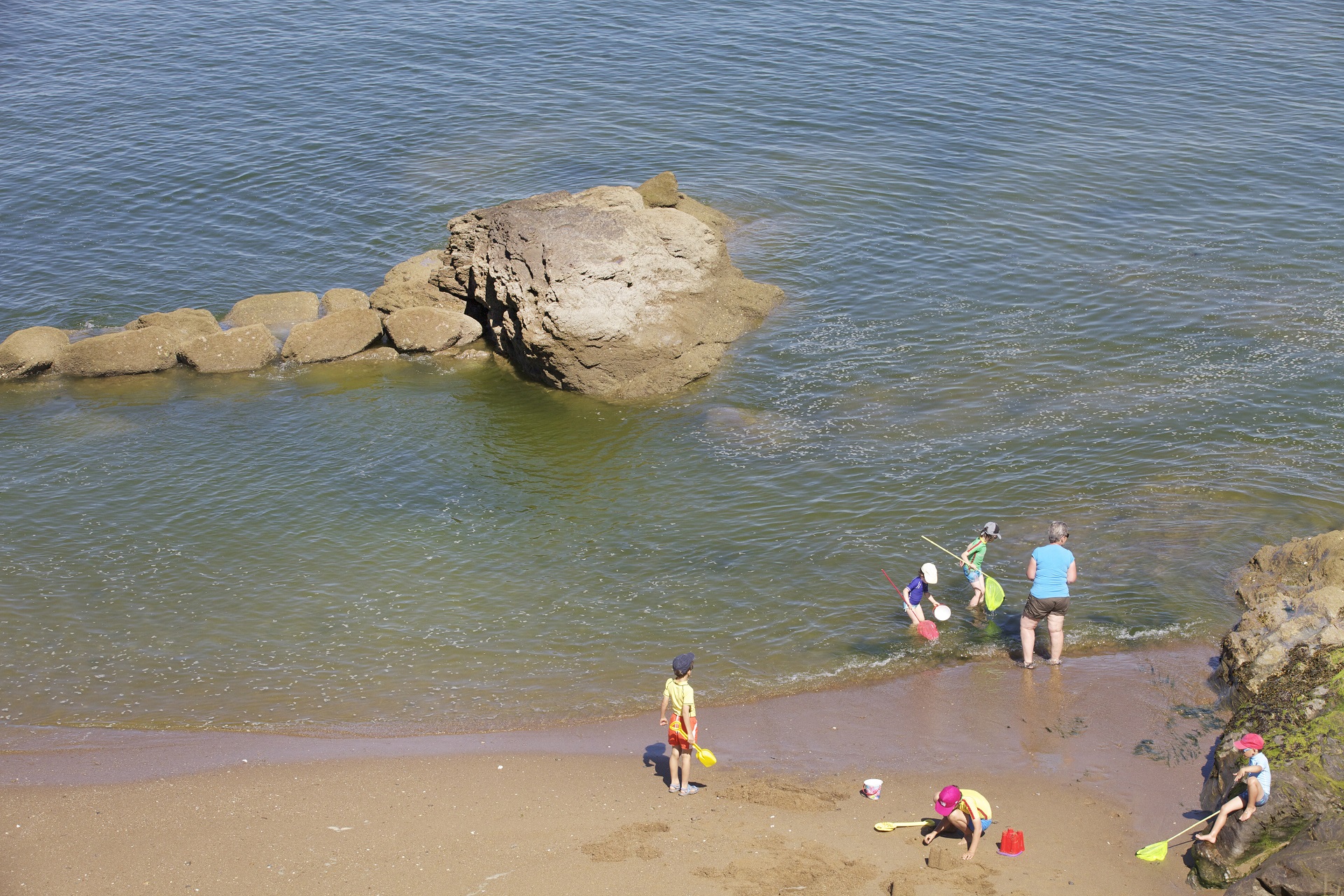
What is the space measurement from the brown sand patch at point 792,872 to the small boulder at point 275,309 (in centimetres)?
1771

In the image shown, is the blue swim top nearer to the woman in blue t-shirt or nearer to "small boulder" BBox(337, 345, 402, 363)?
the woman in blue t-shirt

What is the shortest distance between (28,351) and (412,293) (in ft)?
26.1

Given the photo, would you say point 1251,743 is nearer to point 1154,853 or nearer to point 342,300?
point 1154,853

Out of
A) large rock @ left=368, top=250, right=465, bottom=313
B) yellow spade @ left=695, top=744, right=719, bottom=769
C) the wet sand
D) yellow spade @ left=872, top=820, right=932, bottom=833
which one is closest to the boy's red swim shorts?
yellow spade @ left=695, top=744, right=719, bottom=769

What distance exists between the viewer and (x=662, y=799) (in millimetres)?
11828

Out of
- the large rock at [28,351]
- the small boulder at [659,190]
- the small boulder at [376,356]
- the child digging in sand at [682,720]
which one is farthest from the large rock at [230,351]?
the child digging in sand at [682,720]

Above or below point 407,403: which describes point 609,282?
above

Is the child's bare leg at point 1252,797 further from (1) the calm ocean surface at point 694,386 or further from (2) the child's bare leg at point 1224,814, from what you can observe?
(1) the calm ocean surface at point 694,386

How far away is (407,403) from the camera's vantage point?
21.9 metres

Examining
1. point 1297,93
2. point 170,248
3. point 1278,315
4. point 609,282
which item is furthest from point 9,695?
point 1297,93

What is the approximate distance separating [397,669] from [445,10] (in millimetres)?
36107

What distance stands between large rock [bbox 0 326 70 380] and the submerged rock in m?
5.41

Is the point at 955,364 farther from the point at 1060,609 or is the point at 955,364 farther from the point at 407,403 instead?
the point at 407,403

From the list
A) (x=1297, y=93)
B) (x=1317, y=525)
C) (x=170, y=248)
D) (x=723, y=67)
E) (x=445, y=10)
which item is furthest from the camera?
(x=445, y=10)
